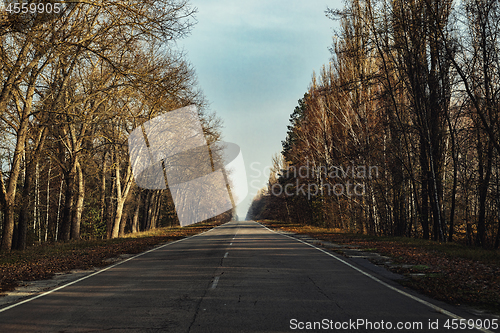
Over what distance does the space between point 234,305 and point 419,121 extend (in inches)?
616

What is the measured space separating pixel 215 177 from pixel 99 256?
39.6 meters

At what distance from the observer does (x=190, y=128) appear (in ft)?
113

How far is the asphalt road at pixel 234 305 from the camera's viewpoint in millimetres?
5566

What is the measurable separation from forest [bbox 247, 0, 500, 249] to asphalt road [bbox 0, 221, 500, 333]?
9.07 metres

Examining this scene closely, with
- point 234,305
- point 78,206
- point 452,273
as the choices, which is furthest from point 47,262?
point 452,273

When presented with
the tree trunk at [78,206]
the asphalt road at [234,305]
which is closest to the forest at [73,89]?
the tree trunk at [78,206]

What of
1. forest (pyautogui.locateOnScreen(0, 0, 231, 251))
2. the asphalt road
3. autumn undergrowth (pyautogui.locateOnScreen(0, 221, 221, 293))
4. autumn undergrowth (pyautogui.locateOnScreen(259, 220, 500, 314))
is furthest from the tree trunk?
autumn undergrowth (pyautogui.locateOnScreen(259, 220, 500, 314))

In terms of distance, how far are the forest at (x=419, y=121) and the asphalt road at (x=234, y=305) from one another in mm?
9068

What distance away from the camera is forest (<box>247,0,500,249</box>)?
51.5ft

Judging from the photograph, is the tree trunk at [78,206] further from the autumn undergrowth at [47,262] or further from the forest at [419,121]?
the forest at [419,121]

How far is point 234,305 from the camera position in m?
6.72

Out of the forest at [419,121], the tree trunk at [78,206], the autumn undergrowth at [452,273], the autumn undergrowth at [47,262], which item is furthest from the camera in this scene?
the tree trunk at [78,206]

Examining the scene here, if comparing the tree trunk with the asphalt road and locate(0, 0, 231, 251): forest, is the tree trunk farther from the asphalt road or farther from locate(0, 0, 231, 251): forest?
the asphalt road

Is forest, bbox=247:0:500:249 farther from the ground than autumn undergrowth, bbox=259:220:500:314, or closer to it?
farther from the ground
